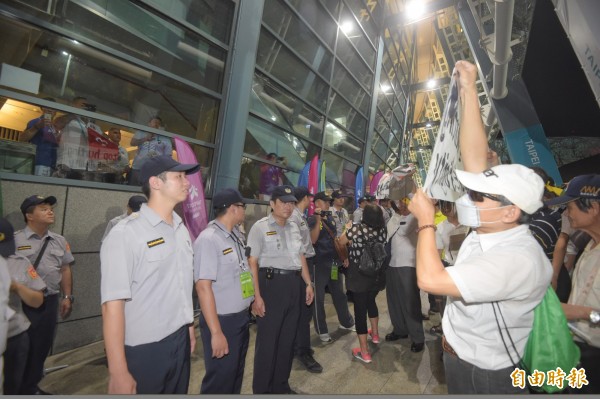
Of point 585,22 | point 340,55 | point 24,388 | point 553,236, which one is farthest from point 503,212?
point 340,55

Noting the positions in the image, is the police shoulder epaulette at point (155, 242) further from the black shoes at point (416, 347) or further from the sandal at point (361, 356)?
the black shoes at point (416, 347)

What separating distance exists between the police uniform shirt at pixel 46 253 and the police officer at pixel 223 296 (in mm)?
1839

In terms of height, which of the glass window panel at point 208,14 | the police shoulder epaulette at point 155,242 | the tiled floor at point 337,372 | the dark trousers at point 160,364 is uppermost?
the glass window panel at point 208,14

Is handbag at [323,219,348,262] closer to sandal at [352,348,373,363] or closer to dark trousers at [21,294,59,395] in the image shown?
sandal at [352,348,373,363]

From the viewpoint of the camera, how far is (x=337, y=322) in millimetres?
4777

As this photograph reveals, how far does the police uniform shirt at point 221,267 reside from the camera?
213 cm

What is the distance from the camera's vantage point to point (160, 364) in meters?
1.60

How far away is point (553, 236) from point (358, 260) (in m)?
1.96

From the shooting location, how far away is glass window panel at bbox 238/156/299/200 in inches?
244

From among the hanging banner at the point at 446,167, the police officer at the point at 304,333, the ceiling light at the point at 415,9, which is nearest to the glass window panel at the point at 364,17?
the ceiling light at the point at 415,9

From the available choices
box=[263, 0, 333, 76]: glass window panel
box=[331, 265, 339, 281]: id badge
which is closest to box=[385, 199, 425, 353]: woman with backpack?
box=[331, 265, 339, 281]: id badge

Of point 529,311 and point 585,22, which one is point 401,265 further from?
point 585,22

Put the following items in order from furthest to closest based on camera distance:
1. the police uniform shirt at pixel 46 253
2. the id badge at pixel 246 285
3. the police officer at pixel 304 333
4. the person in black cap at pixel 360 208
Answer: the person in black cap at pixel 360 208 < the police officer at pixel 304 333 < the police uniform shirt at pixel 46 253 < the id badge at pixel 246 285

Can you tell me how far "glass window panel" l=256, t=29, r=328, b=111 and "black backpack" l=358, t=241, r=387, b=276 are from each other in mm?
4986
